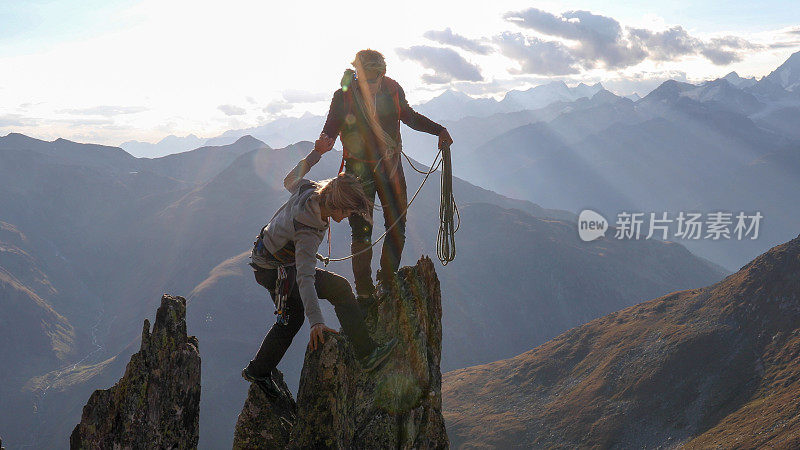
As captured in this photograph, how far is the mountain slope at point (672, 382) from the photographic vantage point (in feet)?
270

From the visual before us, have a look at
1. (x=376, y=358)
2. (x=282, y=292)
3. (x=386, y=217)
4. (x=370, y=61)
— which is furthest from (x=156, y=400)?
(x=370, y=61)

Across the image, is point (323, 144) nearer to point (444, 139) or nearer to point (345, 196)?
point (345, 196)

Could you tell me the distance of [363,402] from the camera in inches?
330

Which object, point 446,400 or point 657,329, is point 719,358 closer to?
point 657,329

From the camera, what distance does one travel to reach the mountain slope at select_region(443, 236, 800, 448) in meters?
82.3

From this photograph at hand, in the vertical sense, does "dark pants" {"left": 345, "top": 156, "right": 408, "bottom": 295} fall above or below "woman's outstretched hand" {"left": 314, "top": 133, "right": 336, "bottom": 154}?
below

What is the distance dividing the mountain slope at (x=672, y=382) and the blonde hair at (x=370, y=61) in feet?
263

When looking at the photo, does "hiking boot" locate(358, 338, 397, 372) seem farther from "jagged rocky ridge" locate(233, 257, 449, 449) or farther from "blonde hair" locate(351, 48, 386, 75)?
"blonde hair" locate(351, 48, 386, 75)

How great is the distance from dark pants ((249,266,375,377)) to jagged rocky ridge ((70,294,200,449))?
1268 millimetres

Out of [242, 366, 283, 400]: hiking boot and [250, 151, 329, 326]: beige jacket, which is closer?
[250, 151, 329, 326]: beige jacket

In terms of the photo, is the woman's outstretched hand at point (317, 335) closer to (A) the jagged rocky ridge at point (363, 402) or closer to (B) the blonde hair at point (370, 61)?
(A) the jagged rocky ridge at point (363, 402)

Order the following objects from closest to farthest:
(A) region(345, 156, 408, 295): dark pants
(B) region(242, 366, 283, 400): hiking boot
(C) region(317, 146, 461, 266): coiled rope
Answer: (B) region(242, 366, 283, 400): hiking boot → (A) region(345, 156, 408, 295): dark pants → (C) region(317, 146, 461, 266): coiled rope

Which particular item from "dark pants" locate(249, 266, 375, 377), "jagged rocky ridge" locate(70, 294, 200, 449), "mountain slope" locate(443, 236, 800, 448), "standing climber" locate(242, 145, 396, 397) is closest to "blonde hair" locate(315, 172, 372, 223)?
"standing climber" locate(242, 145, 396, 397)

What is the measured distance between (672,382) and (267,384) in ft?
336
